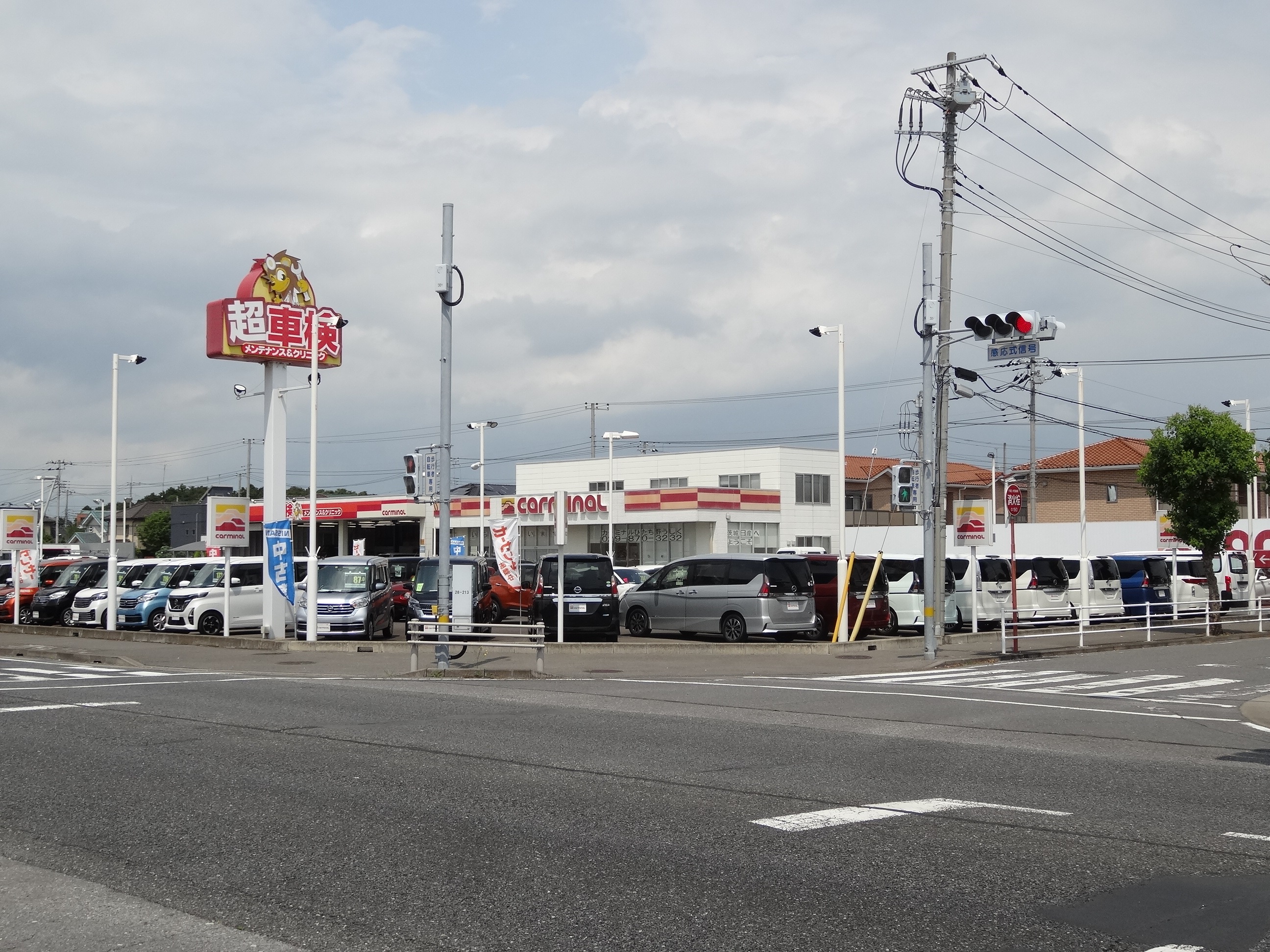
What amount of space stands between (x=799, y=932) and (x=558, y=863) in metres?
1.69

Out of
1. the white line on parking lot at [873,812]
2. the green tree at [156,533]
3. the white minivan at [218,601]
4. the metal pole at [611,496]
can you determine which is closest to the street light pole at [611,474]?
the metal pole at [611,496]

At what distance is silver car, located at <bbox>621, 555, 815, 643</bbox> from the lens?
25.9 metres

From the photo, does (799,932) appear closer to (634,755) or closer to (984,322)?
(634,755)

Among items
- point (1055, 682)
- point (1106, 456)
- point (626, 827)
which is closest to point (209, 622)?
point (1055, 682)

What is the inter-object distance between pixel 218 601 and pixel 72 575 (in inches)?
316

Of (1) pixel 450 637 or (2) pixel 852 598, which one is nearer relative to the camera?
(1) pixel 450 637

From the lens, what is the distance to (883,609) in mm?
28047

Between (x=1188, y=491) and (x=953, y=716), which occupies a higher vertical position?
(x=1188, y=491)

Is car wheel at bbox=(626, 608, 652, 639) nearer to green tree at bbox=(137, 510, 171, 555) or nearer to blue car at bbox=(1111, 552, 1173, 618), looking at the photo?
blue car at bbox=(1111, 552, 1173, 618)

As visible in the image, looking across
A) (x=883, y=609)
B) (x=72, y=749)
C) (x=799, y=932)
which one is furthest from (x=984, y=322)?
(x=799, y=932)

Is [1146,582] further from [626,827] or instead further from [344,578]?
[626,827]

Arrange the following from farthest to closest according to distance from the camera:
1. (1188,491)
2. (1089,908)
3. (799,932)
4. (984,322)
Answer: (1188,491) < (984,322) < (1089,908) < (799,932)

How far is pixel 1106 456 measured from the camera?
66.7 meters

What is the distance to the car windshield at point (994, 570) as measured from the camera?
30.4 meters
